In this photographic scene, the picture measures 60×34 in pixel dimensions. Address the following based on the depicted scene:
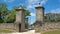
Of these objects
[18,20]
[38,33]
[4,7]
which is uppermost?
[4,7]

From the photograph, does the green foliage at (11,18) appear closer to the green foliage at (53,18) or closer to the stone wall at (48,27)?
the green foliage at (53,18)

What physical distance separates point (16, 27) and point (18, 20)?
1.38 m

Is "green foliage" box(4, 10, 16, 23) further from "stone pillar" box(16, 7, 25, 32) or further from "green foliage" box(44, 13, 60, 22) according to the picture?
"stone pillar" box(16, 7, 25, 32)

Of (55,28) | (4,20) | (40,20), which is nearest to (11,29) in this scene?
(40,20)

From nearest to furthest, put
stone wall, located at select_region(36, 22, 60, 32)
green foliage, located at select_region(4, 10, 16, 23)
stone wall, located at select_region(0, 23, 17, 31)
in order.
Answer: stone wall, located at select_region(36, 22, 60, 32) → stone wall, located at select_region(0, 23, 17, 31) → green foliage, located at select_region(4, 10, 16, 23)

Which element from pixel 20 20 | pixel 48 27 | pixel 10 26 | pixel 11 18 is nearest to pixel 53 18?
pixel 11 18

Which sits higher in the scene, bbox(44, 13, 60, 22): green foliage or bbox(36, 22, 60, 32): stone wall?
bbox(44, 13, 60, 22): green foliage

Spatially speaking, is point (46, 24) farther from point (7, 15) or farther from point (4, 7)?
point (4, 7)

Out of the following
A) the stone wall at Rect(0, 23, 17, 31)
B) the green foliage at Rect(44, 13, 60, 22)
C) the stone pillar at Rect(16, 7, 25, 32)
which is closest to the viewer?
the stone pillar at Rect(16, 7, 25, 32)

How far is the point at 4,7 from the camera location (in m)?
60.2

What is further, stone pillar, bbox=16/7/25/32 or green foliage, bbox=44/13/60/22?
green foliage, bbox=44/13/60/22

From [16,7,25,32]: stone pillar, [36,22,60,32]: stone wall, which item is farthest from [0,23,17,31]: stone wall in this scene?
[36,22,60,32]: stone wall

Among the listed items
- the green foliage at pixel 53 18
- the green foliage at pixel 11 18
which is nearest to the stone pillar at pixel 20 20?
the green foliage at pixel 53 18

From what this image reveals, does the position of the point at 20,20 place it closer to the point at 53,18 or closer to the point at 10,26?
the point at 10,26
